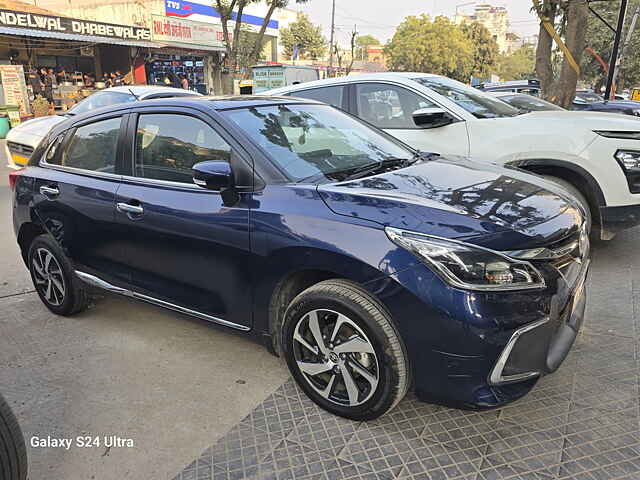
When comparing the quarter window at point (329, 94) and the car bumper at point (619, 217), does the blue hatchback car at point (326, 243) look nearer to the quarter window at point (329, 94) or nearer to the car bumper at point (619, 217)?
the car bumper at point (619, 217)

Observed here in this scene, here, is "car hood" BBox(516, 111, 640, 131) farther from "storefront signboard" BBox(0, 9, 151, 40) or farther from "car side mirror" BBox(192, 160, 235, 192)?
"storefront signboard" BBox(0, 9, 151, 40)

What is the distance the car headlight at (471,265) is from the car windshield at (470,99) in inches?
128

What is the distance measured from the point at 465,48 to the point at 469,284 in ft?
216

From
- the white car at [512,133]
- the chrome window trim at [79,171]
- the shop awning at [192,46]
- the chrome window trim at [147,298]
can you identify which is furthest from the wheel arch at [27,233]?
the shop awning at [192,46]

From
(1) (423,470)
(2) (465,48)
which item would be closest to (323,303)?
(1) (423,470)

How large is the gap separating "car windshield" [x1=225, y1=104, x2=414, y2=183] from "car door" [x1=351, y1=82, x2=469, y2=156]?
1.56 metres

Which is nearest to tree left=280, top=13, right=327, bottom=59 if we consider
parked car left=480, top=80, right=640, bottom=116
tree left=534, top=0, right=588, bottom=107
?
parked car left=480, top=80, right=640, bottom=116

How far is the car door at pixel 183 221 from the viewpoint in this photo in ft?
9.57

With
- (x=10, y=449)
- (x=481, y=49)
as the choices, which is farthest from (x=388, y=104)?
(x=481, y=49)

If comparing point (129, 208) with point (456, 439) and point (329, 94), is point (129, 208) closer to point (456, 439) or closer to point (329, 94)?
point (456, 439)

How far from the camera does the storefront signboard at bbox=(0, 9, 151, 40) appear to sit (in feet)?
64.5

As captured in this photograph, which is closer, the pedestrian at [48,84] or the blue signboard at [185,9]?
the pedestrian at [48,84]

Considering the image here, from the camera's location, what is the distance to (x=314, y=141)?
3271mm

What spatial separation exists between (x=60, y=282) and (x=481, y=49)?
7565cm
